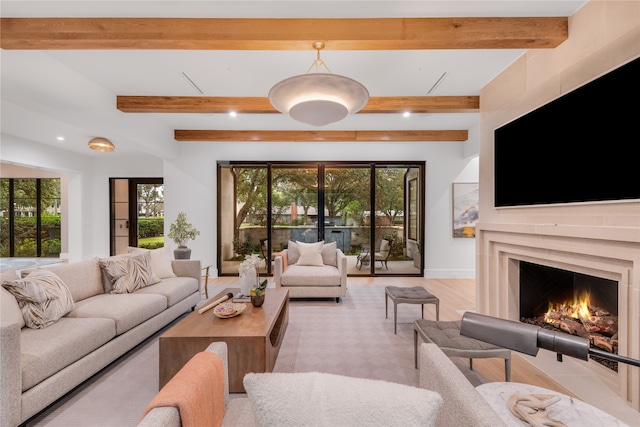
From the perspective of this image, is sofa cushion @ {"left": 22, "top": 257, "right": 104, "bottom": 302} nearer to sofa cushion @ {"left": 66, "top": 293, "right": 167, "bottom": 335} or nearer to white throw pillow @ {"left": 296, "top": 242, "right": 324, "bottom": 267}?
sofa cushion @ {"left": 66, "top": 293, "right": 167, "bottom": 335}

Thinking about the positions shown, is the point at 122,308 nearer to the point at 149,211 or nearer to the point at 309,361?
the point at 309,361

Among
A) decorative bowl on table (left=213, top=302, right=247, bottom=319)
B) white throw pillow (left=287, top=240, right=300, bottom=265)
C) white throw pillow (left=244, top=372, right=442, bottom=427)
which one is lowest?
decorative bowl on table (left=213, top=302, right=247, bottom=319)

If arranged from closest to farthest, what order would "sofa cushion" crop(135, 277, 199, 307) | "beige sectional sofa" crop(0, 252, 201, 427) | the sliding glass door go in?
"beige sectional sofa" crop(0, 252, 201, 427) → "sofa cushion" crop(135, 277, 199, 307) → the sliding glass door

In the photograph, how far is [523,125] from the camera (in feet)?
9.12

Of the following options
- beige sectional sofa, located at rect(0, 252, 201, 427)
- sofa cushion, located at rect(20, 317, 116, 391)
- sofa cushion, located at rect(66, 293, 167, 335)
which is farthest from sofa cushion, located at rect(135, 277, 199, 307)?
sofa cushion, located at rect(20, 317, 116, 391)

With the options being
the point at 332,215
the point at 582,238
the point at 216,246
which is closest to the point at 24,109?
the point at 216,246

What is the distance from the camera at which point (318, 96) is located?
229 cm

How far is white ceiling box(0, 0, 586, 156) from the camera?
2.23m

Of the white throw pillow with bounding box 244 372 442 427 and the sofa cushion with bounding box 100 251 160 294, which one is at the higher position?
the white throw pillow with bounding box 244 372 442 427

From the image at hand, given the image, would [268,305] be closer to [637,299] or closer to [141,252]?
[141,252]

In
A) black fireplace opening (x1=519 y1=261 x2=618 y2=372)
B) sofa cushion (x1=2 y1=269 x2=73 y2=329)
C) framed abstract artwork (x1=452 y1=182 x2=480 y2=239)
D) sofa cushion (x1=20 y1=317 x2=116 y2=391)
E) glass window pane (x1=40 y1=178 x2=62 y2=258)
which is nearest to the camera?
sofa cushion (x1=20 y1=317 x2=116 y2=391)

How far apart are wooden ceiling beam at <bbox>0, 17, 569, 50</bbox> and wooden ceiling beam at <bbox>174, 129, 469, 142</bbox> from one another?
3053mm

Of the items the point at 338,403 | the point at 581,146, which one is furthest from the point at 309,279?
the point at 338,403

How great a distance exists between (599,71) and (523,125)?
74 cm
